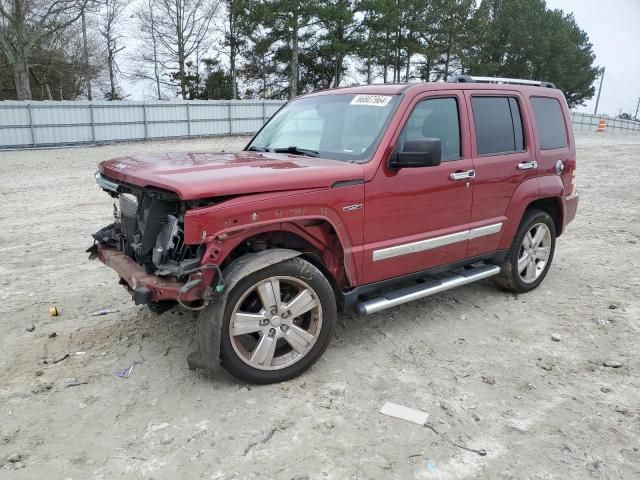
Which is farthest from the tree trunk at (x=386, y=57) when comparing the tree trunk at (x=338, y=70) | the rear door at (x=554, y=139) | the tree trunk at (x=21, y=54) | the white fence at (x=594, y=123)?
the rear door at (x=554, y=139)

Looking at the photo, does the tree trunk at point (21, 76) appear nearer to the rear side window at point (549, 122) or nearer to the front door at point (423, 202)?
the rear side window at point (549, 122)

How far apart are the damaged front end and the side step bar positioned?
4.09 feet

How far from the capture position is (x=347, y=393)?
3.53 m

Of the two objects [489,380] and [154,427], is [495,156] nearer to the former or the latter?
[489,380]

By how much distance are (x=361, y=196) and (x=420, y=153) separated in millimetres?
504

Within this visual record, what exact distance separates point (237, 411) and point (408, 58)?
42.1 meters

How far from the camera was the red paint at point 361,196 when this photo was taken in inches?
127

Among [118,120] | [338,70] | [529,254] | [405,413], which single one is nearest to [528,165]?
[529,254]

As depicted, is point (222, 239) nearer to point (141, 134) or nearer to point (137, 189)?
point (137, 189)

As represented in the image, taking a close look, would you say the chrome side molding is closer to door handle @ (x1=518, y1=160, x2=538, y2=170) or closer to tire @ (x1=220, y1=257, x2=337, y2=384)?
tire @ (x1=220, y1=257, x2=337, y2=384)

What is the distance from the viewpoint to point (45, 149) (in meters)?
20.7

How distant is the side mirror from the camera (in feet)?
12.1

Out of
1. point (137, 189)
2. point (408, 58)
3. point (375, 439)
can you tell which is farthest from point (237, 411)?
point (408, 58)

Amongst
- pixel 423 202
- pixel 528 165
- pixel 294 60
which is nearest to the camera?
pixel 423 202
